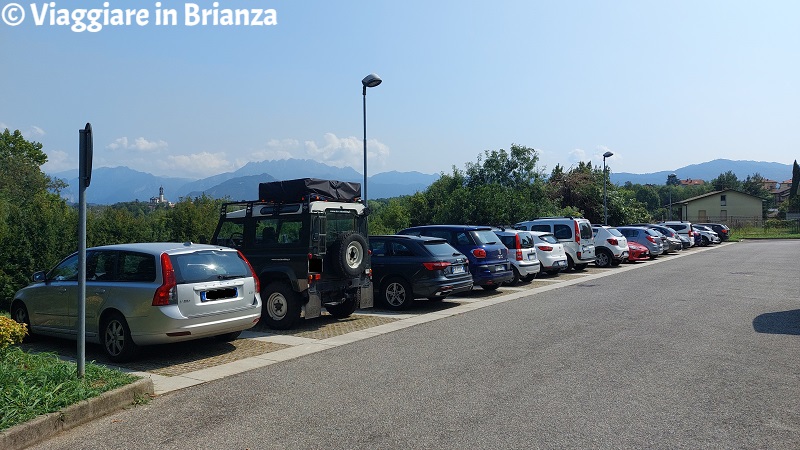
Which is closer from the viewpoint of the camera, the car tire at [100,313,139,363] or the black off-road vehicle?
the car tire at [100,313,139,363]

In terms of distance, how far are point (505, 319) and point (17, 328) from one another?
770 centimetres

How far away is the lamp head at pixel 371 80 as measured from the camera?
16375 mm

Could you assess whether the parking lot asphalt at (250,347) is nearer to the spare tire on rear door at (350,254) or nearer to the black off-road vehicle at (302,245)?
the black off-road vehicle at (302,245)

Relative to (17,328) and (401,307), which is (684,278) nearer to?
(401,307)

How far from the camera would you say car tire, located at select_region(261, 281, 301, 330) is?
10.4m

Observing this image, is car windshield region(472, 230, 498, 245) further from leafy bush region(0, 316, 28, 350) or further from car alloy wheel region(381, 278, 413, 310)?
leafy bush region(0, 316, 28, 350)

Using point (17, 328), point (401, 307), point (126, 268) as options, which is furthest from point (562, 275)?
point (17, 328)

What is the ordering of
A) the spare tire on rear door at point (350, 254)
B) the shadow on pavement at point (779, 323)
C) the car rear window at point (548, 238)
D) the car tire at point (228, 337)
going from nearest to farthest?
1. the car tire at point (228, 337)
2. the shadow on pavement at point (779, 323)
3. the spare tire on rear door at point (350, 254)
4. the car rear window at point (548, 238)

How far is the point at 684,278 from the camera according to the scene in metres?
18.7

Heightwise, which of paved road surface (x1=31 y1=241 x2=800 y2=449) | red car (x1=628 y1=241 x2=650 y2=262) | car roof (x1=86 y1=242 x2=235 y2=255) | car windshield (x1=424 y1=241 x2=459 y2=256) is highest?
car roof (x1=86 y1=242 x2=235 y2=255)

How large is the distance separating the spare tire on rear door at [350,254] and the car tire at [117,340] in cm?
367

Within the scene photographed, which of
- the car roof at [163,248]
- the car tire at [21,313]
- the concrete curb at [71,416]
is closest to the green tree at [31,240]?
the car tire at [21,313]

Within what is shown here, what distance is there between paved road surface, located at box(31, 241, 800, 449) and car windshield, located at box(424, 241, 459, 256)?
2355 mm

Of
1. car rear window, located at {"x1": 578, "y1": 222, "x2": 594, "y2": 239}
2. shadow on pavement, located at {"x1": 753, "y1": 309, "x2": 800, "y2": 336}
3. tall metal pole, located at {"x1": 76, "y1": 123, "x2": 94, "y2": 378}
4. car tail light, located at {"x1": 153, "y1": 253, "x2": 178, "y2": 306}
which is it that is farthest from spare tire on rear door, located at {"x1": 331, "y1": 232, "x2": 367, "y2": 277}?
car rear window, located at {"x1": 578, "y1": 222, "x2": 594, "y2": 239}
